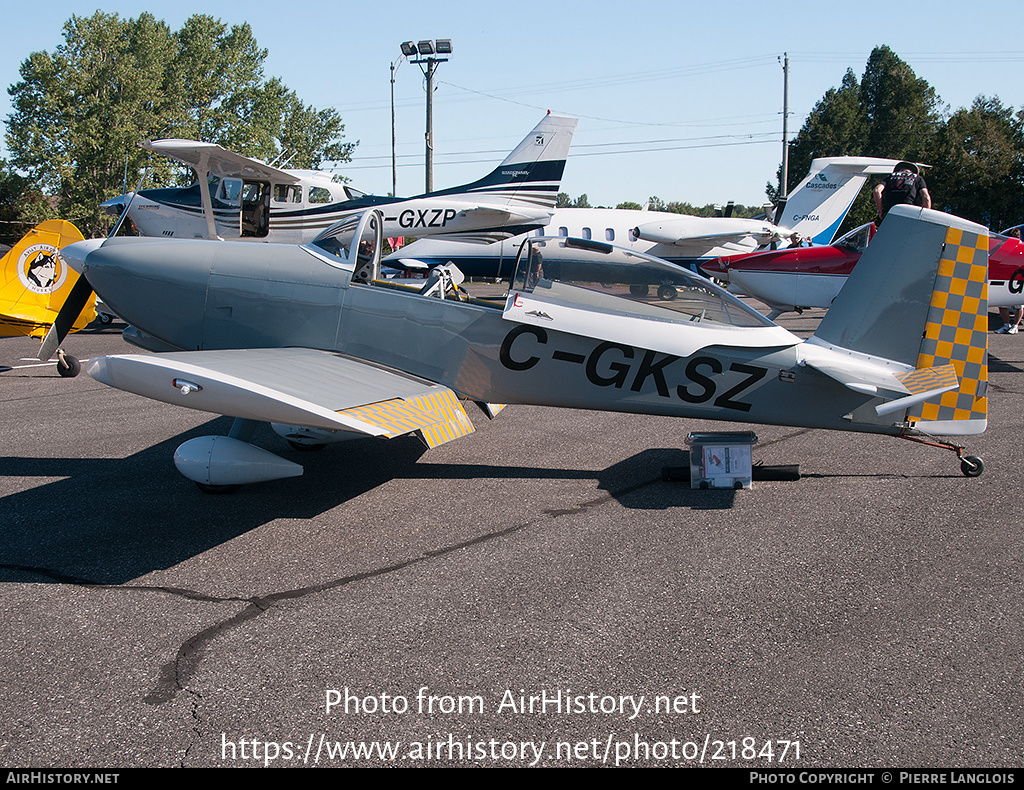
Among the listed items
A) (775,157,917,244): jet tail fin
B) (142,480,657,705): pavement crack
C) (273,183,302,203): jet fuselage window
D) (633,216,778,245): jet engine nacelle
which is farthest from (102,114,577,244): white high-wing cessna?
(142,480,657,705): pavement crack

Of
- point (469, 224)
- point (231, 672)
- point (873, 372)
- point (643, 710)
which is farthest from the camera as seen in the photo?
point (469, 224)

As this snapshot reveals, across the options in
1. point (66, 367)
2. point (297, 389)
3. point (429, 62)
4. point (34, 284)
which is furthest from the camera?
point (429, 62)

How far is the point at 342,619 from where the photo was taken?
3.65 m

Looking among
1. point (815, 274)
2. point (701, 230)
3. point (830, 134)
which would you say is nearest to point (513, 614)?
point (815, 274)

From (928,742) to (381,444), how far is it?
204 inches

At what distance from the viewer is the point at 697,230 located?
19891 millimetres

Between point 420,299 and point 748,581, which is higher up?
point 420,299

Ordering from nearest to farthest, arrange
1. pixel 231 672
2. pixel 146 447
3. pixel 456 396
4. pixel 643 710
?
1. pixel 643 710
2. pixel 231 672
3. pixel 456 396
4. pixel 146 447

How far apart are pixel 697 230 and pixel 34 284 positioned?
1508cm

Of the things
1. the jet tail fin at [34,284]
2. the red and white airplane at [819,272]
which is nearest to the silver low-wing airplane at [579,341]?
the jet tail fin at [34,284]

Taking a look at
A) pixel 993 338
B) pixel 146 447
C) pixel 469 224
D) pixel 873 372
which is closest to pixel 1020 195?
pixel 993 338

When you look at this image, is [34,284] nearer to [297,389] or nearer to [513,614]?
[297,389]

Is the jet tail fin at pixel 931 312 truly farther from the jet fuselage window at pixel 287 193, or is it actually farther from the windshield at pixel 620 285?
the jet fuselage window at pixel 287 193

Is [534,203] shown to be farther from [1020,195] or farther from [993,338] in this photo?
[1020,195]
